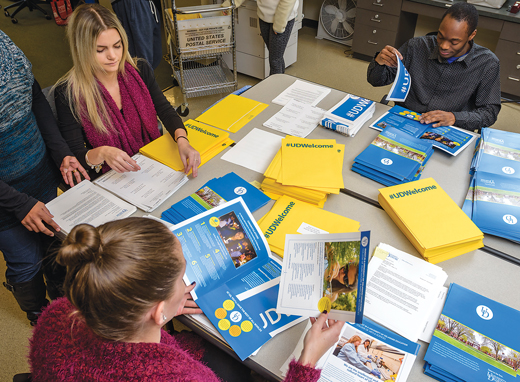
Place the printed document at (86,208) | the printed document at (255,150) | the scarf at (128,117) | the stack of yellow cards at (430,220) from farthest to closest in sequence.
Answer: the scarf at (128,117), the printed document at (255,150), the printed document at (86,208), the stack of yellow cards at (430,220)

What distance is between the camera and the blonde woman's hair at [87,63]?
155 centimetres

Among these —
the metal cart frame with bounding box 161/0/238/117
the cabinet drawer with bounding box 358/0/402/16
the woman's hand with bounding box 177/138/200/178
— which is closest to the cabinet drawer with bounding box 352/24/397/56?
the cabinet drawer with bounding box 358/0/402/16

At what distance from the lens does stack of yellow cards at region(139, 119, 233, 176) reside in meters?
1.64

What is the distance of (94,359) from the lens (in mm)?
832

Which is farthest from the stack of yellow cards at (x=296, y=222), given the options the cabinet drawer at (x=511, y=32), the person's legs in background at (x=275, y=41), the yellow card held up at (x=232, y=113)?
the cabinet drawer at (x=511, y=32)

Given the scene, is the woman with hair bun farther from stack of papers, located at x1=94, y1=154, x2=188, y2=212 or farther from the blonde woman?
the blonde woman

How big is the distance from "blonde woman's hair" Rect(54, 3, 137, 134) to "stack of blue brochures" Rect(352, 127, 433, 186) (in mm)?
1218

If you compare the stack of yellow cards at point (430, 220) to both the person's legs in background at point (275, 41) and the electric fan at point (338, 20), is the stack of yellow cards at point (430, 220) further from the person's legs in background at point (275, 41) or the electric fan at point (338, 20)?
the electric fan at point (338, 20)

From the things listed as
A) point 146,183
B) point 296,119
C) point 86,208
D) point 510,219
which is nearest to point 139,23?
point 296,119

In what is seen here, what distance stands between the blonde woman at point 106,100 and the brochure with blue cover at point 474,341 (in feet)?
3.61

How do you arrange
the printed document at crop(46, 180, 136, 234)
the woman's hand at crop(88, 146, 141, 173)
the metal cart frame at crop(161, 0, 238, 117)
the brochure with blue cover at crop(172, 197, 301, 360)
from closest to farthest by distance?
the brochure with blue cover at crop(172, 197, 301, 360) < the printed document at crop(46, 180, 136, 234) < the woman's hand at crop(88, 146, 141, 173) < the metal cart frame at crop(161, 0, 238, 117)

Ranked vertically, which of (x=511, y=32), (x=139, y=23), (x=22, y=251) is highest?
(x=139, y=23)

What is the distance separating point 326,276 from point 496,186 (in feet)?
3.04

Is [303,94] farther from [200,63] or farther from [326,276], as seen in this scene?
[200,63]
